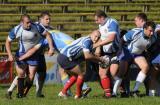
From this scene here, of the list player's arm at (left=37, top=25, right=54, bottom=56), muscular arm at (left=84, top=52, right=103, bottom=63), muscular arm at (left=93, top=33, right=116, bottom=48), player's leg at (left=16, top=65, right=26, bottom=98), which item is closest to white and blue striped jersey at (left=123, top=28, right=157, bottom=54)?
muscular arm at (left=93, top=33, right=116, bottom=48)

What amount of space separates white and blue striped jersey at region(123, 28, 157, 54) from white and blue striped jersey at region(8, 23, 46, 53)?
1693 millimetres

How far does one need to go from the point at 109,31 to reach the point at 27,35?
1.58 metres

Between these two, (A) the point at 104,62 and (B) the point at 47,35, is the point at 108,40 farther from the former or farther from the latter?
(B) the point at 47,35

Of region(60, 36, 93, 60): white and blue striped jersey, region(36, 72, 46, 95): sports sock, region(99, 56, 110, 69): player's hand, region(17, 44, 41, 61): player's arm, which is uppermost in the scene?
region(60, 36, 93, 60): white and blue striped jersey

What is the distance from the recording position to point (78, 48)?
433 inches

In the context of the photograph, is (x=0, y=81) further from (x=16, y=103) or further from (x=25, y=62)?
(x=16, y=103)

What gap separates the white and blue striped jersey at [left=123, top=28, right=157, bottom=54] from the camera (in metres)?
11.6

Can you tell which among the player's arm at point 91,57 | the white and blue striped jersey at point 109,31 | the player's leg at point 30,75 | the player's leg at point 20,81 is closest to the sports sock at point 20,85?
the player's leg at point 20,81

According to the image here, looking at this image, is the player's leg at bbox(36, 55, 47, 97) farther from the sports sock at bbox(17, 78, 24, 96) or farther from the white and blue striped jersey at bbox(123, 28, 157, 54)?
the white and blue striped jersey at bbox(123, 28, 157, 54)

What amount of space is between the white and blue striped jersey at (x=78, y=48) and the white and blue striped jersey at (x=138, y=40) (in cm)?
108

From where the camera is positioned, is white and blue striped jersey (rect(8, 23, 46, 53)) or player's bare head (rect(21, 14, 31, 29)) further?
white and blue striped jersey (rect(8, 23, 46, 53))

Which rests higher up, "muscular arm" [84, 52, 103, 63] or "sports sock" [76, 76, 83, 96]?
"muscular arm" [84, 52, 103, 63]

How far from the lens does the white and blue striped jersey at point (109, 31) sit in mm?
11273

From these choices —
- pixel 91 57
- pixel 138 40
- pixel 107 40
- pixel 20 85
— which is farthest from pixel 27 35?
pixel 138 40
